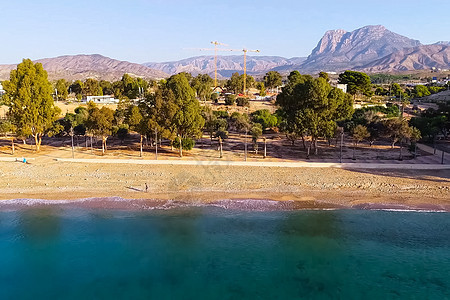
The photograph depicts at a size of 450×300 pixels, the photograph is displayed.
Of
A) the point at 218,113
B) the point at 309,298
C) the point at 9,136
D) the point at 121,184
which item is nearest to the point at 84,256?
the point at 121,184

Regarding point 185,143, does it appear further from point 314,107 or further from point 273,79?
point 273,79

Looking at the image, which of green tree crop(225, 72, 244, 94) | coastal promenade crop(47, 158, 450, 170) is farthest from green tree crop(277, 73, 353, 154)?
green tree crop(225, 72, 244, 94)

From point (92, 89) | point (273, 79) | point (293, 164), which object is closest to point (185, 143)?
point (293, 164)

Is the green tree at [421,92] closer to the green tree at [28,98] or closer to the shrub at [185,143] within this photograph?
the shrub at [185,143]

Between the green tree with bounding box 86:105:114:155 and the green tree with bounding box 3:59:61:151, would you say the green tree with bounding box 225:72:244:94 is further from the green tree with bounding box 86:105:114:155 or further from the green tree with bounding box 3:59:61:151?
the green tree with bounding box 3:59:61:151

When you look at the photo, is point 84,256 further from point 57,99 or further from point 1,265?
point 57,99

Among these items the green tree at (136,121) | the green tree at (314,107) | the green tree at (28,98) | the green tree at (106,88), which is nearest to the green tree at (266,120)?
the green tree at (314,107)
